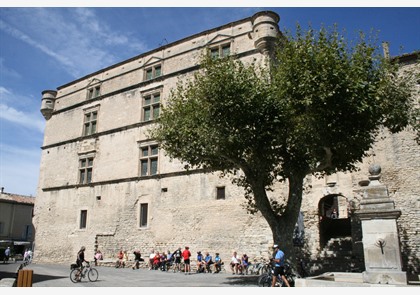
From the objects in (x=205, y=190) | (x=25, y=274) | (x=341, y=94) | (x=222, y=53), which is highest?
(x=222, y=53)

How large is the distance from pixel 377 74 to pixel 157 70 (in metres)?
15.2

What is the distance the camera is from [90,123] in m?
25.7

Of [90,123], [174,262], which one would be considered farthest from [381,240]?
[90,123]

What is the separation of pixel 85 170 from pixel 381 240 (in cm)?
1990

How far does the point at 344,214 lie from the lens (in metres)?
23.7

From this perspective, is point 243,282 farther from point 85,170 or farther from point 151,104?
point 85,170

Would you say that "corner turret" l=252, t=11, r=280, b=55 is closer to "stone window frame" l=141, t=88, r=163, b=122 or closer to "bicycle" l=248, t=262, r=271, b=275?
"stone window frame" l=141, t=88, r=163, b=122

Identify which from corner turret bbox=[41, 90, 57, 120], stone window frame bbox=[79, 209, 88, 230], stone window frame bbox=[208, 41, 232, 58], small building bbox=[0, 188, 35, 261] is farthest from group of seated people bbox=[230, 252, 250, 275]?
small building bbox=[0, 188, 35, 261]

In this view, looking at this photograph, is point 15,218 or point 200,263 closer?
point 200,263

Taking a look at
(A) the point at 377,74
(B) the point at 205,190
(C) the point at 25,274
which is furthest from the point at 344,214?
(C) the point at 25,274

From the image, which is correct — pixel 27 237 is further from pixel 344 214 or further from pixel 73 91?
pixel 344 214

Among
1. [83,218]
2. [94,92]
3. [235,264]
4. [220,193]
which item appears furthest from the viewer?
[94,92]

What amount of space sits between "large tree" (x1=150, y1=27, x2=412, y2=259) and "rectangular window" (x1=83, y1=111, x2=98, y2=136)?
47.2ft

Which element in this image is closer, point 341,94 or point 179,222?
point 341,94
